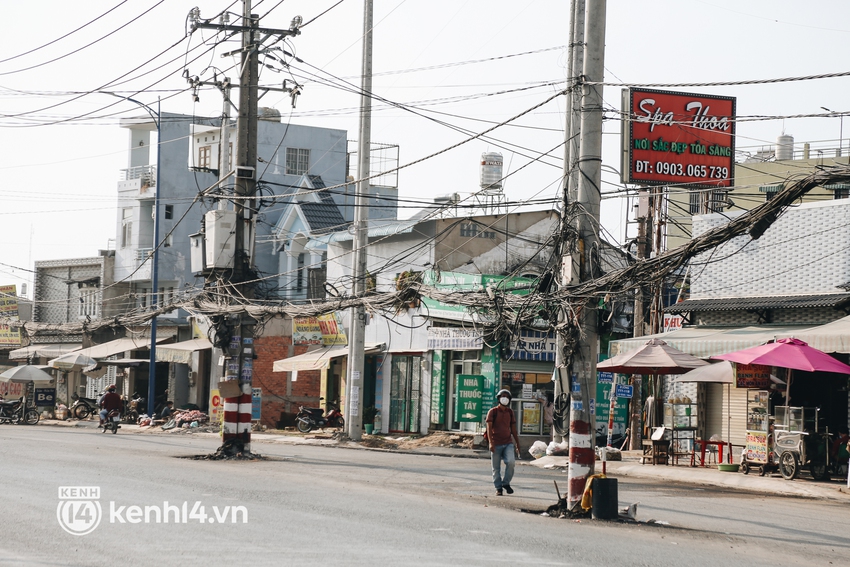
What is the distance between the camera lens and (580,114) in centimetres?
1444

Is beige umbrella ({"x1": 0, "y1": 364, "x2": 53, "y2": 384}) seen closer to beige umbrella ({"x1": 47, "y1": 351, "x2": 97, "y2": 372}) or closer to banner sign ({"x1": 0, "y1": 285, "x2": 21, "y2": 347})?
beige umbrella ({"x1": 47, "y1": 351, "x2": 97, "y2": 372})

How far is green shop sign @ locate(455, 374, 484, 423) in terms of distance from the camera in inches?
1164

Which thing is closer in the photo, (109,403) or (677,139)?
(677,139)

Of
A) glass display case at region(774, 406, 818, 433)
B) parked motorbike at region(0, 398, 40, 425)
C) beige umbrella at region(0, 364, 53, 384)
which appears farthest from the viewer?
beige umbrella at region(0, 364, 53, 384)

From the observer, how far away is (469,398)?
2970cm

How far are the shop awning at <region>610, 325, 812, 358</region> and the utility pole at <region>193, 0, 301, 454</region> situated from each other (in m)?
9.33

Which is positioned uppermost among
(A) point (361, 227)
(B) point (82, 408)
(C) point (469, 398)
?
(A) point (361, 227)

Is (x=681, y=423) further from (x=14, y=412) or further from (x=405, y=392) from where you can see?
(x=14, y=412)

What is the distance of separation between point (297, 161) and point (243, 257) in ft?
113

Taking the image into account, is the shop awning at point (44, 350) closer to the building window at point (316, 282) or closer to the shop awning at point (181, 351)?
the shop awning at point (181, 351)

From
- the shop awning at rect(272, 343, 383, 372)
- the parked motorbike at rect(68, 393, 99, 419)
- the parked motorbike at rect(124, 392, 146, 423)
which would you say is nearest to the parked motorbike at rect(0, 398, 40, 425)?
the parked motorbike at rect(68, 393, 99, 419)

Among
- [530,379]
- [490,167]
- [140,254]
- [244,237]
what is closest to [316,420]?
[530,379]

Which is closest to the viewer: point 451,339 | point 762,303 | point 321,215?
point 762,303

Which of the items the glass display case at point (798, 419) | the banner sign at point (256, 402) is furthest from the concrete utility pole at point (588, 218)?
the banner sign at point (256, 402)
